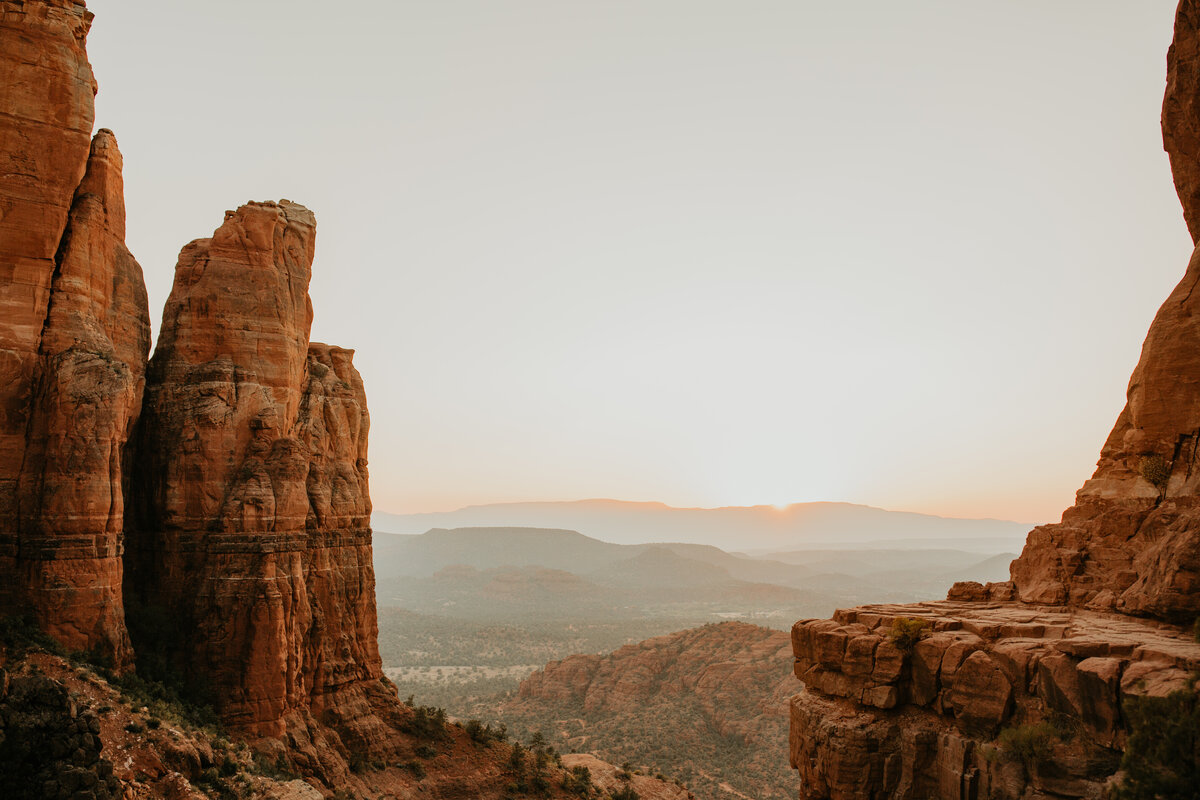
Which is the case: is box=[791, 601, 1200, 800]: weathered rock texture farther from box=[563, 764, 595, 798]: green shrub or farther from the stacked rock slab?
the stacked rock slab

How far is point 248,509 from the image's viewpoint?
2838 cm

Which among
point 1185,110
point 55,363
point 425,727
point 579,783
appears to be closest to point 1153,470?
point 1185,110

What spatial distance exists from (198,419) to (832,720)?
2546 cm

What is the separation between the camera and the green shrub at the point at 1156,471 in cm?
1842

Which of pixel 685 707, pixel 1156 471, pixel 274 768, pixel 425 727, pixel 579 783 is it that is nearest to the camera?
pixel 1156 471

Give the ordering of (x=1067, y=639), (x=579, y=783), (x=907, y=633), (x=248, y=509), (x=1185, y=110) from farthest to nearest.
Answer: (x=579, y=783) → (x=248, y=509) → (x=1185, y=110) → (x=907, y=633) → (x=1067, y=639)

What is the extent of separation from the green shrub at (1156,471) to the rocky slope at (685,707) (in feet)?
118

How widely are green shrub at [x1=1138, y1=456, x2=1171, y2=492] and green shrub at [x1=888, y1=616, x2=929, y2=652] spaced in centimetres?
684

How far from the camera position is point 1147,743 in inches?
492

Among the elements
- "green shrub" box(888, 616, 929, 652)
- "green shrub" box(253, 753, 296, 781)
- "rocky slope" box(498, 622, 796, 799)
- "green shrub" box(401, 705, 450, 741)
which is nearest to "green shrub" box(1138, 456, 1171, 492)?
"green shrub" box(888, 616, 929, 652)

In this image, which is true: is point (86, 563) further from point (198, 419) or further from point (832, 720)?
point (832, 720)

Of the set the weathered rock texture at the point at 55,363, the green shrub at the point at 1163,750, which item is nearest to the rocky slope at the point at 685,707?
the weathered rock texture at the point at 55,363

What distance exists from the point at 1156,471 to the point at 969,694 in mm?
7873

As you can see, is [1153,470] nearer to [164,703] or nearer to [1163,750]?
[1163,750]
